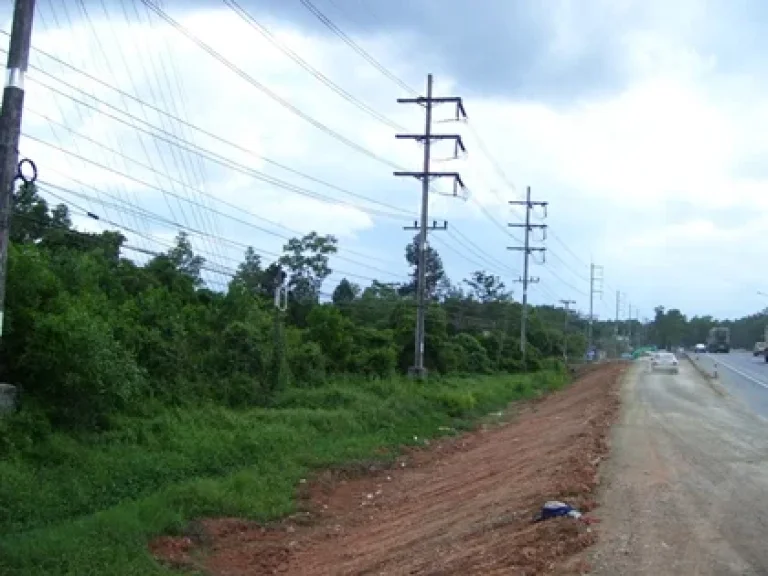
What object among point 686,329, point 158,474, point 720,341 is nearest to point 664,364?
point 158,474

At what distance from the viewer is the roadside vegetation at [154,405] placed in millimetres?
14398

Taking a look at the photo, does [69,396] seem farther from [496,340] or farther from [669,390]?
[496,340]

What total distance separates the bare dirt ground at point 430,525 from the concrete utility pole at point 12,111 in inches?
218

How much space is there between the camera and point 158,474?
17.9 metres

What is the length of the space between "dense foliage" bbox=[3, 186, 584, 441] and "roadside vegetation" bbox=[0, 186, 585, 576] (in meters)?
0.05

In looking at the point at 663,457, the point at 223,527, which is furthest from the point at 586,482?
the point at 223,527

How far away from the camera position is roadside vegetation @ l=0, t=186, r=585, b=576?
14398 mm

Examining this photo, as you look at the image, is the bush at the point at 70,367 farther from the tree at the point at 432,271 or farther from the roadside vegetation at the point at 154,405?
the tree at the point at 432,271

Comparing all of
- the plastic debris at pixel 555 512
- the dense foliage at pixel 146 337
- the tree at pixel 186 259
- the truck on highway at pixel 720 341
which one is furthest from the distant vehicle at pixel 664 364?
the truck on highway at pixel 720 341

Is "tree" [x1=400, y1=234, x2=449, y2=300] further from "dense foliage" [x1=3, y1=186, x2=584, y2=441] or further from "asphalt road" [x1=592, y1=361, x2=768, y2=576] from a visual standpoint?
"asphalt road" [x1=592, y1=361, x2=768, y2=576]

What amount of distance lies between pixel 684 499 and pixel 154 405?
14471mm

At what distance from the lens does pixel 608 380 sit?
172ft

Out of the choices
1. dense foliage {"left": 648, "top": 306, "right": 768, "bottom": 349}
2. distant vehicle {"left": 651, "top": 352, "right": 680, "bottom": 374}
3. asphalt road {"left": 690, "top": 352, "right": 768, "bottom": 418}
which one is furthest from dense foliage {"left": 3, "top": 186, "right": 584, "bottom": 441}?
dense foliage {"left": 648, "top": 306, "right": 768, "bottom": 349}

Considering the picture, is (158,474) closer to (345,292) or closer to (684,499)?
(684,499)
